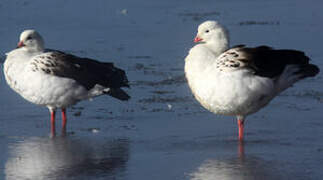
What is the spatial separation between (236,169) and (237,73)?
163 centimetres

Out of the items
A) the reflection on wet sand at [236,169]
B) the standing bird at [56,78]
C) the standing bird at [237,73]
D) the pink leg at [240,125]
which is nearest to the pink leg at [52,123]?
the standing bird at [56,78]

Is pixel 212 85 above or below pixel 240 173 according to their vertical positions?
above

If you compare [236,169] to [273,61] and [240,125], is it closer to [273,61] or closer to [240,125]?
[240,125]

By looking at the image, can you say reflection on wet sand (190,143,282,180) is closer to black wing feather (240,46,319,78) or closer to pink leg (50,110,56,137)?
black wing feather (240,46,319,78)

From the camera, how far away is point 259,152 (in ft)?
31.2

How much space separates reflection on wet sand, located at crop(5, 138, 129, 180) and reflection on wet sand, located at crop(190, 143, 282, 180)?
83 centimetres

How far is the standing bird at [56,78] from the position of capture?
11.2 meters

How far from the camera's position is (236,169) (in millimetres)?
8688

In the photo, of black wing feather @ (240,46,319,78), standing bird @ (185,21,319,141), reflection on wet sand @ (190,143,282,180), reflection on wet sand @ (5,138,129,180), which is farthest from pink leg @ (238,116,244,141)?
reflection on wet sand @ (5,138,129,180)

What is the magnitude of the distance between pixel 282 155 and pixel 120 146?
1838 millimetres

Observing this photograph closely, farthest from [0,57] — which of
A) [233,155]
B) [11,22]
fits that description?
[233,155]

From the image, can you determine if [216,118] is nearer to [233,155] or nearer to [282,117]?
[282,117]

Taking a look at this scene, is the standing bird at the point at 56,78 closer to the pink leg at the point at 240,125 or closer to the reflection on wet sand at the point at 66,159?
the reflection on wet sand at the point at 66,159

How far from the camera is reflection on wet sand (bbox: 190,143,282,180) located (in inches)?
328
